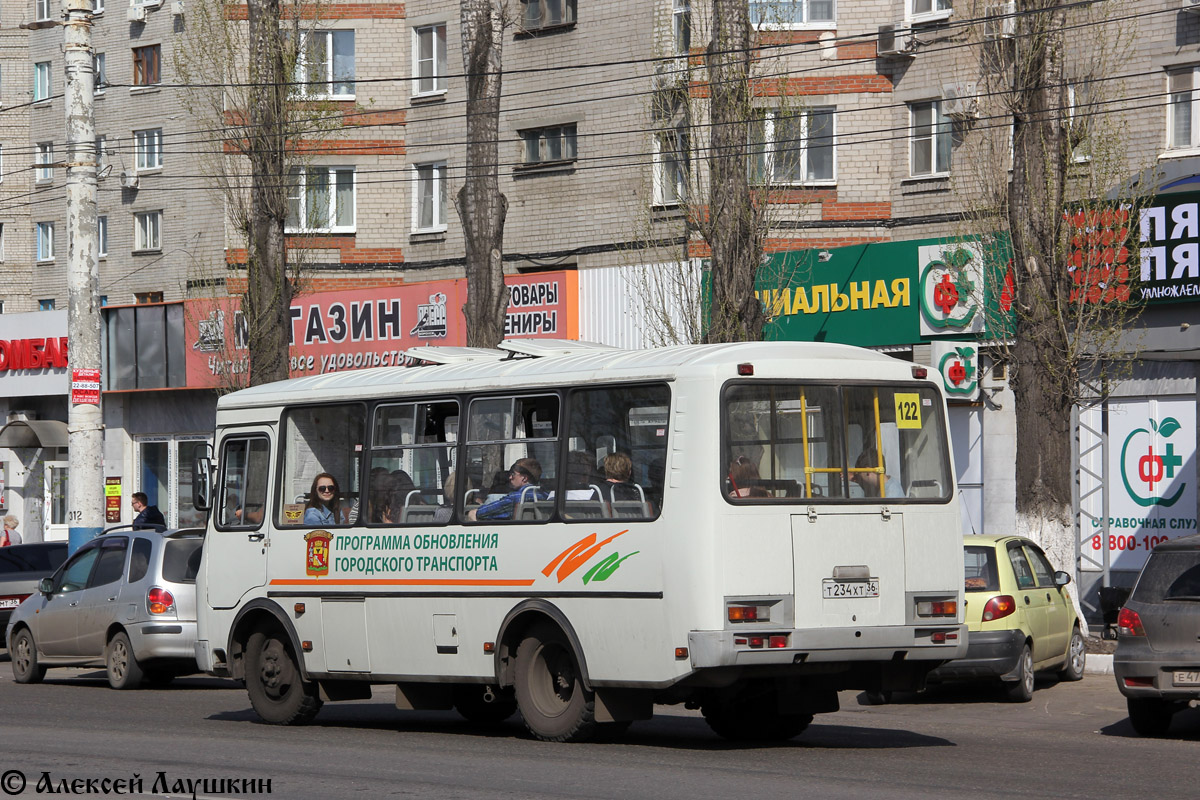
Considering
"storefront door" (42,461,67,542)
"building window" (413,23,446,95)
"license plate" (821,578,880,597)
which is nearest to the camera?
Result: "license plate" (821,578,880,597)

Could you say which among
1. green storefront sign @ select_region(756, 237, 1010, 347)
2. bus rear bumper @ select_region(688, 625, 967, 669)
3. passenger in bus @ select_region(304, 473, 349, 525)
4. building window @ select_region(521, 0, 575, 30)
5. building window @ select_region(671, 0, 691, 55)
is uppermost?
building window @ select_region(521, 0, 575, 30)

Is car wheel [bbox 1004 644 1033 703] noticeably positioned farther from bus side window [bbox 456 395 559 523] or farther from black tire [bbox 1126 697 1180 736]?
bus side window [bbox 456 395 559 523]

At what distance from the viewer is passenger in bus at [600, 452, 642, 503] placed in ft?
39.2

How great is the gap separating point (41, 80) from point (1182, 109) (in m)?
34.3

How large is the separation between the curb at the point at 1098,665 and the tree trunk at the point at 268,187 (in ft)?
56.2

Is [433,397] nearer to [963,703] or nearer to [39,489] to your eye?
[963,703]

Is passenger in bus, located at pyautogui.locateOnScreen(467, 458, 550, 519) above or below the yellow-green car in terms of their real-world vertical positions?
above

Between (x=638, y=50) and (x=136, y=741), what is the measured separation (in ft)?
71.6

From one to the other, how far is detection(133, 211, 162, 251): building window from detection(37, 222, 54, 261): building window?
7.24 metres

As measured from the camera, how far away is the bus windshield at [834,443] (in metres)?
11.7

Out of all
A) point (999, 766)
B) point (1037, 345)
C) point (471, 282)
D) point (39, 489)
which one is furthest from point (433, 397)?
point (39, 489)

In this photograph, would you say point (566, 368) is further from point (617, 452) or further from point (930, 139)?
point (930, 139)

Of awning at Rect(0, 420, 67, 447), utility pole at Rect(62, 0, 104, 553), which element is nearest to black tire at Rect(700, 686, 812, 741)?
utility pole at Rect(62, 0, 104, 553)

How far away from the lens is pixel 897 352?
90.1 feet
